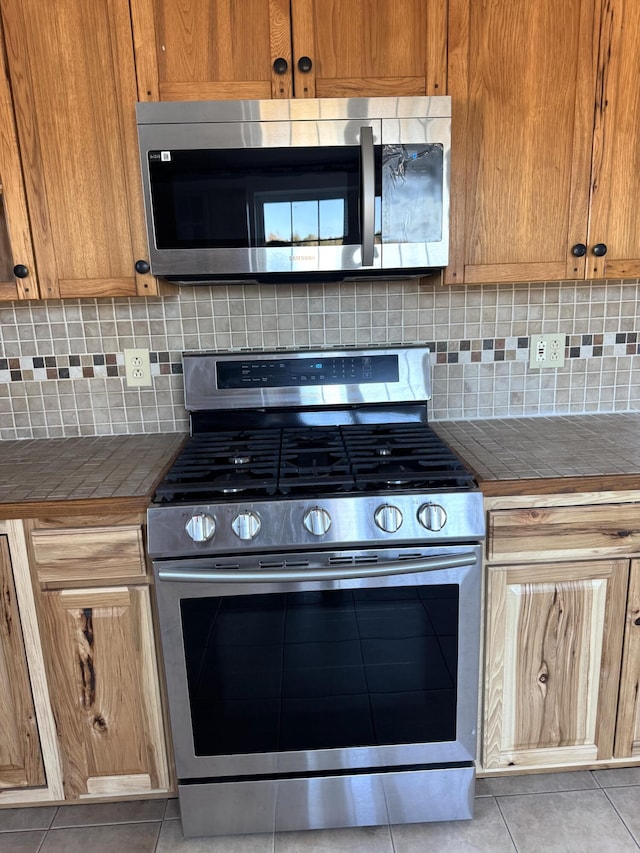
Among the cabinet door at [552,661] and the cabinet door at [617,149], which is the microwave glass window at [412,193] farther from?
the cabinet door at [552,661]

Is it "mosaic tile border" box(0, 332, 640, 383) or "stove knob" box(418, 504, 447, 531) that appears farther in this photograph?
"mosaic tile border" box(0, 332, 640, 383)

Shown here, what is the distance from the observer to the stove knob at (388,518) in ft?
4.55

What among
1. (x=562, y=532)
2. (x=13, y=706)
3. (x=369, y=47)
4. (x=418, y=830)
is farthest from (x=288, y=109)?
(x=418, y=830)

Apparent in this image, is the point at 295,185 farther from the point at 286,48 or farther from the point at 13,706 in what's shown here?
the point at 13,706

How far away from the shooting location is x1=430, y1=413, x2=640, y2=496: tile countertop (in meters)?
1.47

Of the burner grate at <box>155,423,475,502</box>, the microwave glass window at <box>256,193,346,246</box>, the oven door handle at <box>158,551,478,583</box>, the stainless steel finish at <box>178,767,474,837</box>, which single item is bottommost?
the stainless steel finish at <box>178,767,474,837</box>

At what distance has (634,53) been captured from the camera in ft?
5.10

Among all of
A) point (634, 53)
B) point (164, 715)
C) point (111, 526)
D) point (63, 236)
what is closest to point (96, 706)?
point (164, 715)

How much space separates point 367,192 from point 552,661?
1.30 metres

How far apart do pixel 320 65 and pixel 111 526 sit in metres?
1.27

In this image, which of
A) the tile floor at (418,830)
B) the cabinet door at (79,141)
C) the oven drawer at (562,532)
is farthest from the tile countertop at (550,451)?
the cabinet door at (79,141)

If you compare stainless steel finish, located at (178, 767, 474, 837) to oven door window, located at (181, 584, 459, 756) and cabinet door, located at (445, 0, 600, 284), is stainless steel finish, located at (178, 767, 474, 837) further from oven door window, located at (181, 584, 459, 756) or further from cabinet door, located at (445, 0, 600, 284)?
cabinet door, located at (445, 0, 600, 284)

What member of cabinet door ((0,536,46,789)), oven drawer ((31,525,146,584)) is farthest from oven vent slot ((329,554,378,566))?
cabinet door ((0,536,46,789))

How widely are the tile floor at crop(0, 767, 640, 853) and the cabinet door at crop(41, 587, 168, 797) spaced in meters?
0.09
